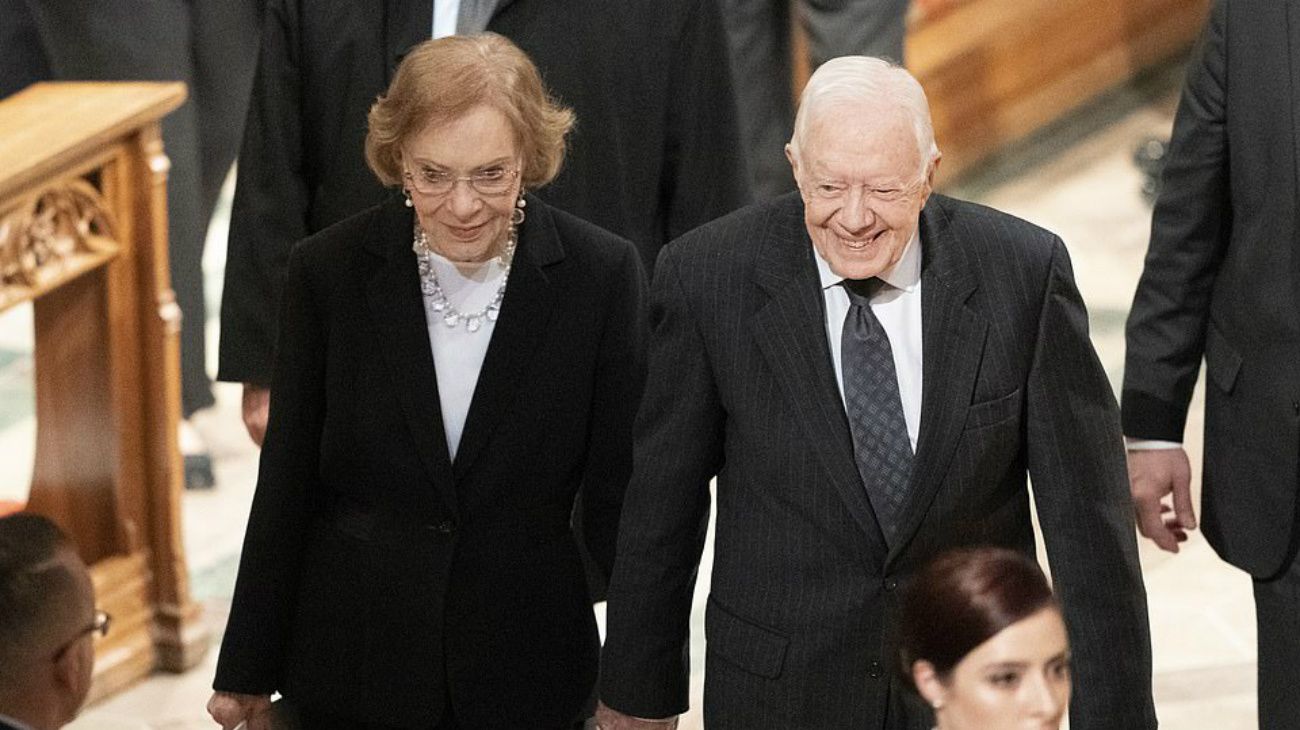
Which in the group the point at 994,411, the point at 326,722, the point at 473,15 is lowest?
the point at 326,722

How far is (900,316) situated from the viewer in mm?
3818

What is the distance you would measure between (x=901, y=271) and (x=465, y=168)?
682 mm

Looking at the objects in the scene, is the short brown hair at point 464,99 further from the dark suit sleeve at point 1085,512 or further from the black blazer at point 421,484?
the dark suit sleeve at point 1085,512

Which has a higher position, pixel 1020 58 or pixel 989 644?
pixel 989 644

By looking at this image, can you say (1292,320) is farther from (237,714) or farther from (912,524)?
(237,714)

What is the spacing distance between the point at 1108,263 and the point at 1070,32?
4.46 ft

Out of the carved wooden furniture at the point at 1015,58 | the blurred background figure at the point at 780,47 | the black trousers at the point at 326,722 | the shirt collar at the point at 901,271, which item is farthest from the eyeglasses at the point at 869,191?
the carved wooden furniture at the point at 1015,58

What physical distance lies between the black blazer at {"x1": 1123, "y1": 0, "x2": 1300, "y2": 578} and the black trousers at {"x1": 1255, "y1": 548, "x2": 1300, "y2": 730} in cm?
4

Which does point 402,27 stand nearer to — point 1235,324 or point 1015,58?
point 1235,324

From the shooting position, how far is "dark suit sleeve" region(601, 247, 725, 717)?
387 cm

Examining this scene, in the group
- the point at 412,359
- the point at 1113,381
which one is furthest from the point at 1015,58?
the point at 412,359

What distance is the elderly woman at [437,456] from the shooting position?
4.12m

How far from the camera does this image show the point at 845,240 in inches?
146

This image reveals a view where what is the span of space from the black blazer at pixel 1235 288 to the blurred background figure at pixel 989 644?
4.29 ft
